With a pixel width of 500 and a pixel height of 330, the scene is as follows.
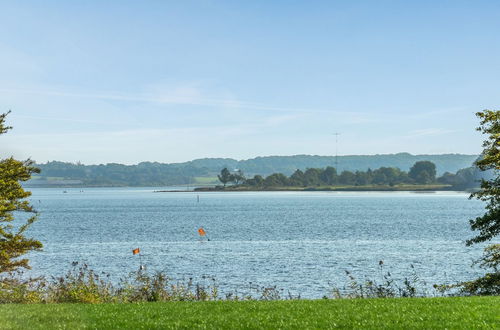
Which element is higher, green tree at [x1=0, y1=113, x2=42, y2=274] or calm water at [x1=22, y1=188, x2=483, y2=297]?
green tree at [x1=0, y1=113, x2=42, y2=274]

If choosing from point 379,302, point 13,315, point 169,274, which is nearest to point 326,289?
point 169,274

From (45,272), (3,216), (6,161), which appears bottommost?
(45,272)

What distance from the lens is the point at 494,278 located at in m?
25.6

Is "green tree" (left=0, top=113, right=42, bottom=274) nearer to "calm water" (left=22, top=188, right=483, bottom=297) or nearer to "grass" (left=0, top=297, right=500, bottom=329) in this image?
"grass" (left=0, top=297, right=500, bottom=329)

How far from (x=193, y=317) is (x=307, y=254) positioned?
4037cm

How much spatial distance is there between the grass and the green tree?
3946 mm

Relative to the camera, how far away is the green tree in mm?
25016

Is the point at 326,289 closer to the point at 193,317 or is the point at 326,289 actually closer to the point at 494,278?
the point at 494,278

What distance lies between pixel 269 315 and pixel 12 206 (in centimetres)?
1229

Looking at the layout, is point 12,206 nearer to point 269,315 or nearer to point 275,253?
point 269,315

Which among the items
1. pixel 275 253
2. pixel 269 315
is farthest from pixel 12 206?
pixel 275 253

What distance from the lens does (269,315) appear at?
1883 cm

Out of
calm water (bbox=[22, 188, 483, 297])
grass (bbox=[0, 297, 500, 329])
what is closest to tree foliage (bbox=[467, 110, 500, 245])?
grass (bbox=[0, 297, 500, 329])

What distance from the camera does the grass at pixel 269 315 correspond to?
17250 millimetres
